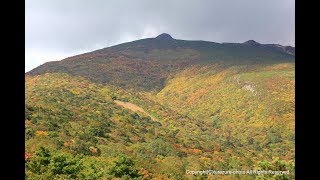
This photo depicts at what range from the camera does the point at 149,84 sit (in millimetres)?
63938

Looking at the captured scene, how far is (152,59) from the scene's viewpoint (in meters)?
78.6

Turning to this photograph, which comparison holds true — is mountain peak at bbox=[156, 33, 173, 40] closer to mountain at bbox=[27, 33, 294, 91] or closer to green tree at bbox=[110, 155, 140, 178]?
mountain at bbox=[27, 33, 294, 91]

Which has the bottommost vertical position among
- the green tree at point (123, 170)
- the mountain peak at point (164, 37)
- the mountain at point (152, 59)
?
the green tree at point (123, 170)

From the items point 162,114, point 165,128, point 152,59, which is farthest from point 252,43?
point 165,128

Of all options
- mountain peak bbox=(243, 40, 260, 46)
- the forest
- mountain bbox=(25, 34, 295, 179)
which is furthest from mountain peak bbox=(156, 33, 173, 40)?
the forest

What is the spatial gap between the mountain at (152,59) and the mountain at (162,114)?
23 cm

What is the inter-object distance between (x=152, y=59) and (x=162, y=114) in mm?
36980

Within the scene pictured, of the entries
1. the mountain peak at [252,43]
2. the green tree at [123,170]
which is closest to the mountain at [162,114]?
the green tree at [123,170]

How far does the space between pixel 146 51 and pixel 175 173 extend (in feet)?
212

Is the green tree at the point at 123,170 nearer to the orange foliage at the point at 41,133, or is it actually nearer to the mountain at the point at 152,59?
the orange foliage at the point at 41,133

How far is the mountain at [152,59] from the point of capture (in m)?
61.8

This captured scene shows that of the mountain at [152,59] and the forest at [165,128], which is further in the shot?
the mountain at [152,59]
